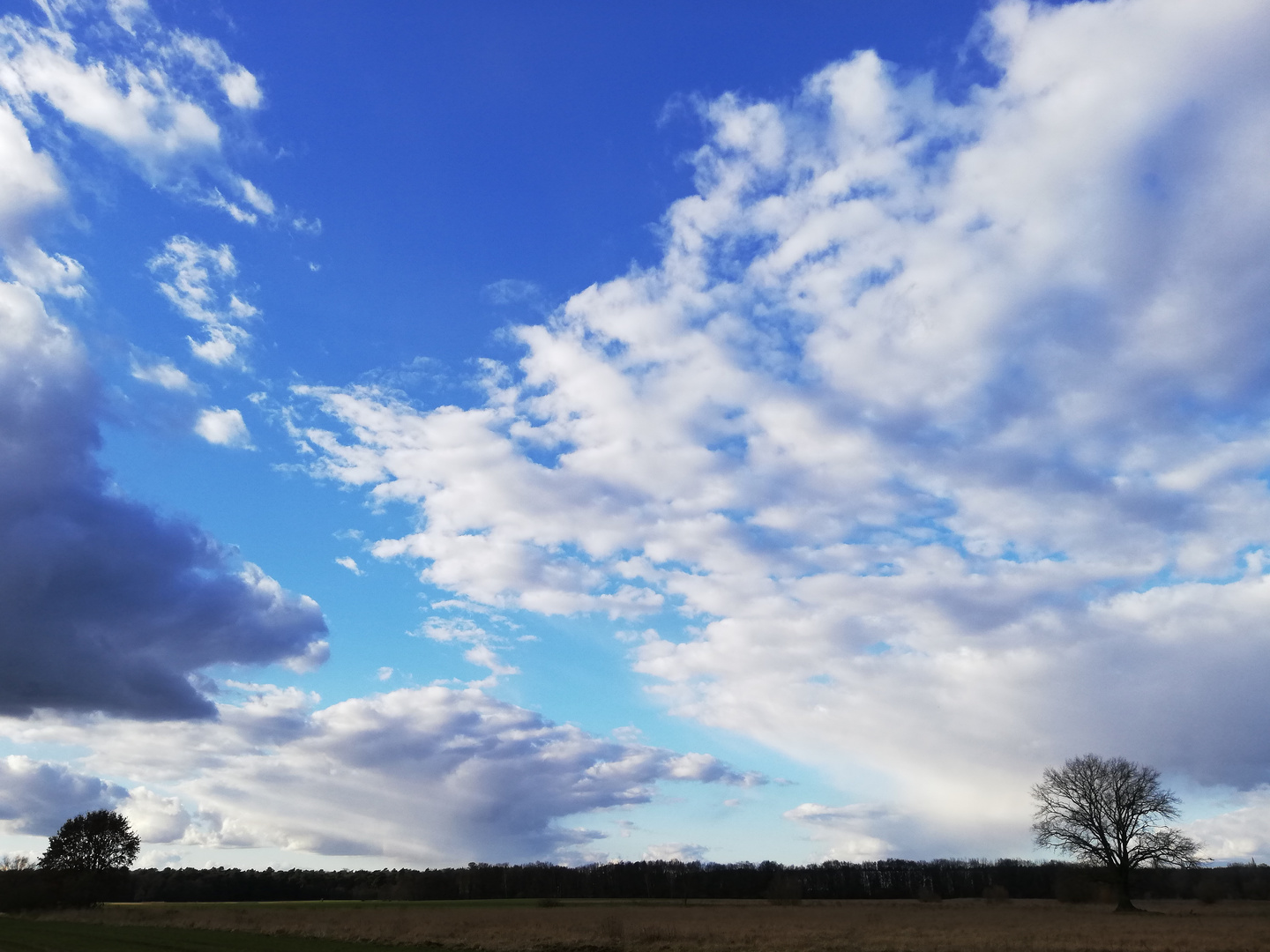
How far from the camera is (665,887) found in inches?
5930

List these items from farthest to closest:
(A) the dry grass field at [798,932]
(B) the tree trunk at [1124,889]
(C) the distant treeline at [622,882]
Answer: (C) the distant treeline at [622,882], (B) the tree trunk at [1124,889], (A) the dry grass field at [798,932]

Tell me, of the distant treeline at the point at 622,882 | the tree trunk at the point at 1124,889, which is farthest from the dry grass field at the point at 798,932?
the distant treeline at the point at 622,882

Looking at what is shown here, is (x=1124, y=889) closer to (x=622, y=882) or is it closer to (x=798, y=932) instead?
(x=798, y=932)

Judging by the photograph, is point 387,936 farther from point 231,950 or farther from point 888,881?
point 888,881

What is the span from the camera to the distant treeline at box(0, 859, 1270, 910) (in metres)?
105

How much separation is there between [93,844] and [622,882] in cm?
8727

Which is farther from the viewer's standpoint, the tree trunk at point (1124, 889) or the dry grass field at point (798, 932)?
the tree trunk at point (1124, 889)

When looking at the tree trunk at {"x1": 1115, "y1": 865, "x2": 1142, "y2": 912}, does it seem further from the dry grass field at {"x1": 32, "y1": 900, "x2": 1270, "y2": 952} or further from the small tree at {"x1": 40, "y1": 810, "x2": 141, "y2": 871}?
the small tree at {"x1": 40, "y1": 810, "x2": 141, "y2": 871}

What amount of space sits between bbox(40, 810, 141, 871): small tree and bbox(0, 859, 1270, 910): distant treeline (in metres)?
3.10

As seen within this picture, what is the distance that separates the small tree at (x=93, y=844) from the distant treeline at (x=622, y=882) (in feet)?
10.2

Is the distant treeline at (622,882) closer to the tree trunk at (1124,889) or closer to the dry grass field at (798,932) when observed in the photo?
the tree trunk at (1124,889)

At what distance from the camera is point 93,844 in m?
109

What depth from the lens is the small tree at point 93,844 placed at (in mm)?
107062

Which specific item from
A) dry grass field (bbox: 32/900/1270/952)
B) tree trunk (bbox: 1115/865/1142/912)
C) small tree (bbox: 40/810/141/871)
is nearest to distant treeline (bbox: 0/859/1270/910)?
small tree (bbox: 40/810/141/871)
